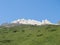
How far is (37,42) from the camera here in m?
57.8

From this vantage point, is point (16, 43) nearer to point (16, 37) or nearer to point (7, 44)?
point (7, 44)

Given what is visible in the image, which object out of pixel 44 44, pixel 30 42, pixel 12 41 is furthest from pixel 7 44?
pixel 44 44

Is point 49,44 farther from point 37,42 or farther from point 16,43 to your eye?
point 16,43

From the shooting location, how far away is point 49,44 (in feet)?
179

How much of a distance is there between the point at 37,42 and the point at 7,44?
10.2m

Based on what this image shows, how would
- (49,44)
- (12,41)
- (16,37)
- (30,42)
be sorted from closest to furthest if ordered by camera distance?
1. (49,44)
2. (30,42)
3. (12,41)
4. (16,37)

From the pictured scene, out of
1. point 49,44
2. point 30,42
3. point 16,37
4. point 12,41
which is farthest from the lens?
point 16,37

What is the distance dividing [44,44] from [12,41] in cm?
1269

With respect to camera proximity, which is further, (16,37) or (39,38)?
(16,37)

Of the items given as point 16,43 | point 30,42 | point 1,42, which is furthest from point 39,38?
point 1,42

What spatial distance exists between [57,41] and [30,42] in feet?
28.0

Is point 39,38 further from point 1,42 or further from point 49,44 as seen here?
point 1,42

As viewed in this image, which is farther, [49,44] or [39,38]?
Answer: [39,38]

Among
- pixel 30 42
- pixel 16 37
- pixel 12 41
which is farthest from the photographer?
pixel 16 37
